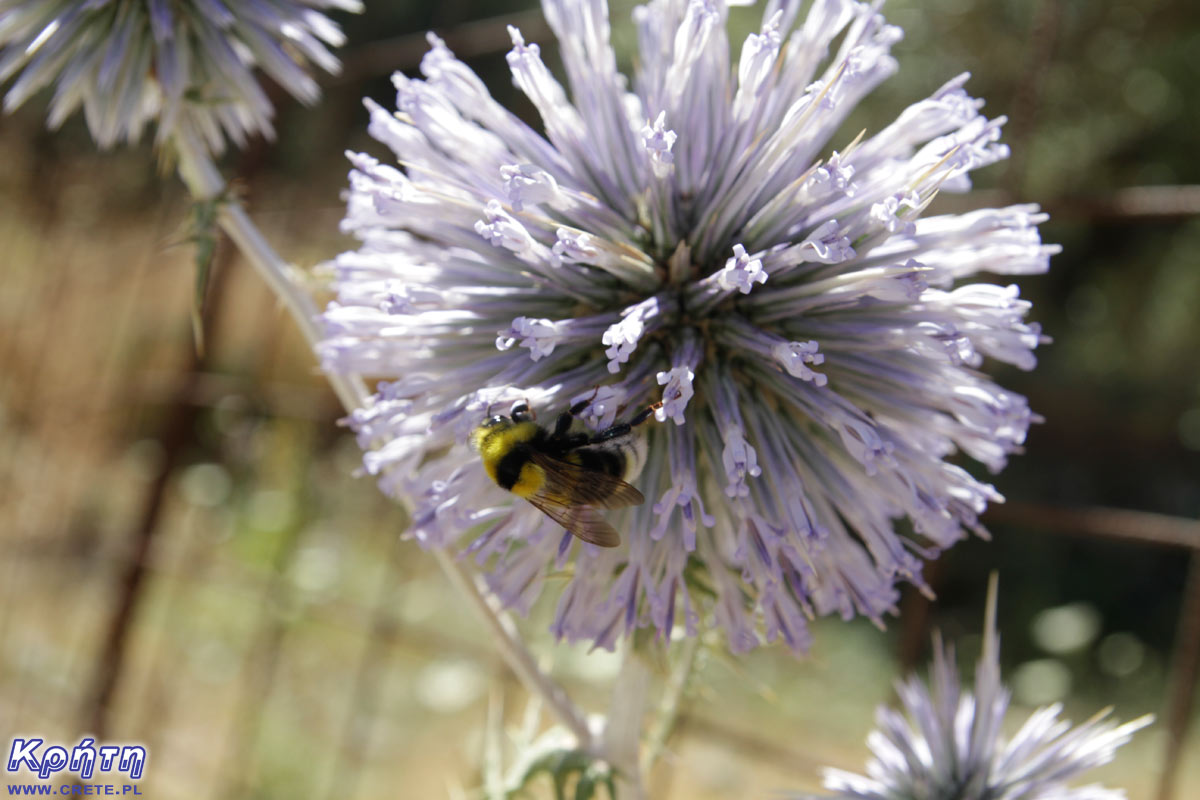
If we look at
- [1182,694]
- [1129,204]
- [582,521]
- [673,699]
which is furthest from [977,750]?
[1129,204]

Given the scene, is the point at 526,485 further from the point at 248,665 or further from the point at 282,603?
the point at 248,665

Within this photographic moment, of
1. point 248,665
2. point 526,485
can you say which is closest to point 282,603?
point 248,665

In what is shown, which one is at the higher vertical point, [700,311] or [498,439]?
[700,311]

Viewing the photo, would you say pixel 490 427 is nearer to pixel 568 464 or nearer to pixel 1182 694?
pixel 568 464

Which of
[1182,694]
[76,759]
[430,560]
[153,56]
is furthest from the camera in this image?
[430,560]

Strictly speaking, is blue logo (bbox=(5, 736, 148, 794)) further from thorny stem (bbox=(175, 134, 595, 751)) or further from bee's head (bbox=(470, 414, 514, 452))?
bee's head (bbox=(470, 414, 514, 452))

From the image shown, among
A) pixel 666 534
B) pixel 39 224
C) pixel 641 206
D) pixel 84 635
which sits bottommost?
pixel 666 534

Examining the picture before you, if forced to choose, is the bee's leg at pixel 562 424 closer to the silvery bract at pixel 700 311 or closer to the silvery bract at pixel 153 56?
the silvery bract at pixel 700 311

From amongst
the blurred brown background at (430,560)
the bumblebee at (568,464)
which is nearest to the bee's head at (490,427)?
the bumblebee at (568,464)
